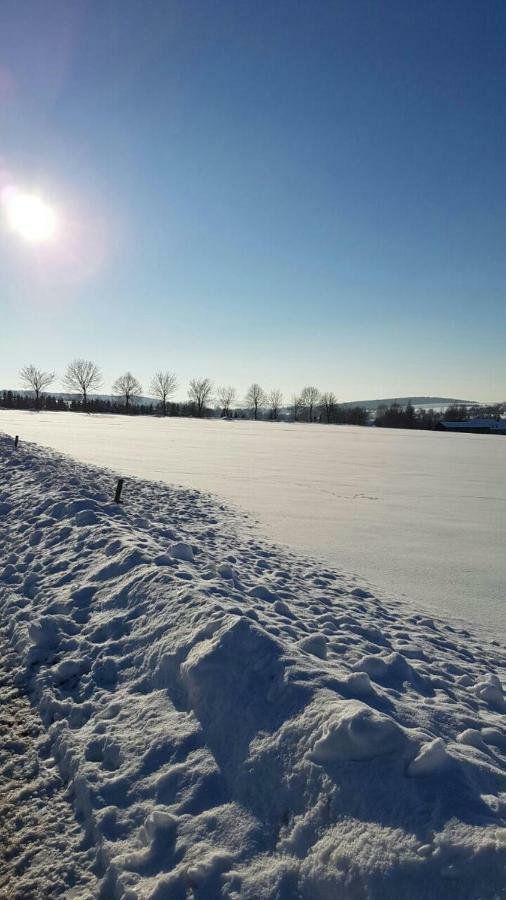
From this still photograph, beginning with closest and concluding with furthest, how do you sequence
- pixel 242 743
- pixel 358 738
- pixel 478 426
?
pixel 358 738 → pixel 242 743 → pixel 478 426

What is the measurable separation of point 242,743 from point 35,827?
4.37 ft

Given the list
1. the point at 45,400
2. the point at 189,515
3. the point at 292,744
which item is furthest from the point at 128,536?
the point at 45,400

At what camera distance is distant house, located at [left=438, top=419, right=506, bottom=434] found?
90438 millimetres

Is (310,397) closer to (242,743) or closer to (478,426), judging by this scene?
(478,426)

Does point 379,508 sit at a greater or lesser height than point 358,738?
lesser

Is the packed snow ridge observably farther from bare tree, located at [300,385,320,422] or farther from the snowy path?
bare tree, located at [300,385,320,422]

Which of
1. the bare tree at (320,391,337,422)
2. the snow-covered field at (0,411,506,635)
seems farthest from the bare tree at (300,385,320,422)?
the snow-covered field at (0,411,506,635)

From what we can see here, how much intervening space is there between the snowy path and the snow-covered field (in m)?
4.99

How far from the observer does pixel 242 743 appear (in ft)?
10.3

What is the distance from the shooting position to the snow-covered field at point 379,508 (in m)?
7.53

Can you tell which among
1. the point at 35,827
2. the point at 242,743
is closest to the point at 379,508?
the point at 242,743

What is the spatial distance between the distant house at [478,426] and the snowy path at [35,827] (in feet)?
316

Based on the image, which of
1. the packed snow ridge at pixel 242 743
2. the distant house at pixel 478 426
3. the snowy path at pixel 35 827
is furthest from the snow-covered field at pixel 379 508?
the distant house at pixel 478 426

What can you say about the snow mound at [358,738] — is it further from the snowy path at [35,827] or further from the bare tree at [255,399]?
the bare tree at [255,399]
